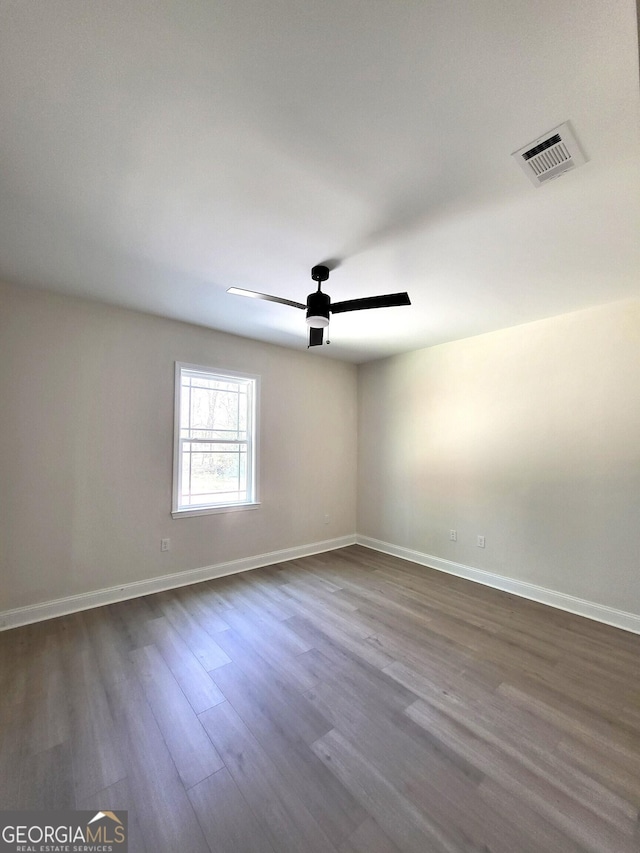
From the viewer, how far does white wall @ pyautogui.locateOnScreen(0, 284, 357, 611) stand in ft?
8.87

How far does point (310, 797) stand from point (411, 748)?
1.71 ft

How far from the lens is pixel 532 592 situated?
3.27 meters

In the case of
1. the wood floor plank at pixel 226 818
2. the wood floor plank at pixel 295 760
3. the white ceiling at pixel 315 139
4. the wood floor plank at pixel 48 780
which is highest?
the white ceiling at pixel 315 139

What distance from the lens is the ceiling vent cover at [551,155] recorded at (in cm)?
135

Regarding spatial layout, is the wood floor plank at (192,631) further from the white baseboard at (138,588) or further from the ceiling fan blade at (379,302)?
the ceiling fan blade at (379,302)

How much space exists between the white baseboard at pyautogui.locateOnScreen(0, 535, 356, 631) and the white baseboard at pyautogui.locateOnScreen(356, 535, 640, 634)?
4.32ft

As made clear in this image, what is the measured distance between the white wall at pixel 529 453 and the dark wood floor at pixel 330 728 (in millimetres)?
611

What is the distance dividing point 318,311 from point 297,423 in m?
2.39

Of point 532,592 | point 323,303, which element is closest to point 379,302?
point 323,303

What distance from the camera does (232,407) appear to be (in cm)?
404

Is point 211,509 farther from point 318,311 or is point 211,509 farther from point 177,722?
point 318,311

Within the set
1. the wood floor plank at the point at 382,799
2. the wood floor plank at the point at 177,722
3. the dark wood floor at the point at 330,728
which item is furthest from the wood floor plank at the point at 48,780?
the wood floor plank at the point at 382,799

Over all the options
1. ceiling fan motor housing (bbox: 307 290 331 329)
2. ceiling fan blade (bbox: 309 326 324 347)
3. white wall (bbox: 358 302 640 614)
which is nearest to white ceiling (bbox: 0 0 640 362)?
ceiling fan motor housing (bbox: 307 290 331 329)

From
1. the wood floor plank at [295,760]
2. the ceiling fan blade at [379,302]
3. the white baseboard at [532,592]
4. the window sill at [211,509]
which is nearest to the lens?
the wood floor plank at [295,760]
